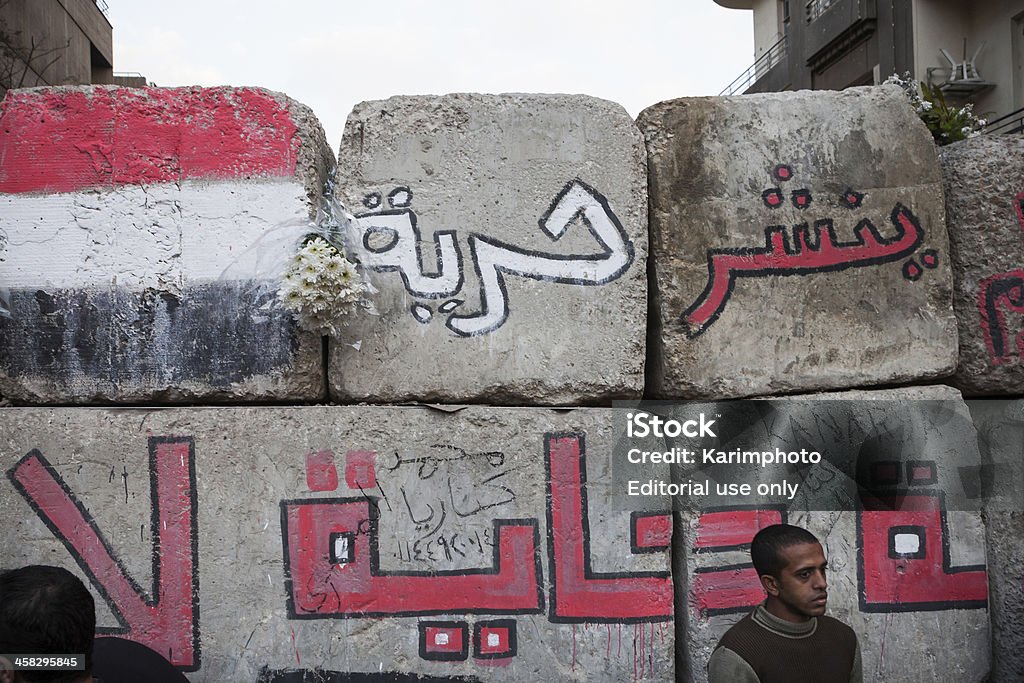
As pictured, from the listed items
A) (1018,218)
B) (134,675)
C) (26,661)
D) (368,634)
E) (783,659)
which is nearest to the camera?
(26,661)

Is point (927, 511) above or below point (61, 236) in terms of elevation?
below

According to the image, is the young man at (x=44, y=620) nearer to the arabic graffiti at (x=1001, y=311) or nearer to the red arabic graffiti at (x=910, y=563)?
the red arabic graffiti at (x=910, y=563)

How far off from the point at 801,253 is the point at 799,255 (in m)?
0.01

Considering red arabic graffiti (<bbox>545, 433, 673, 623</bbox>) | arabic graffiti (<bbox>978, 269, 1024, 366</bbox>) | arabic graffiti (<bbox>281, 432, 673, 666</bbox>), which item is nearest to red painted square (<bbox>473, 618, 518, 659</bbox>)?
arabic graffiti (<bbox>281, 432, 673, 666</bbox>)

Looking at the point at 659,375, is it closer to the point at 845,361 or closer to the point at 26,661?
the point at 845,361

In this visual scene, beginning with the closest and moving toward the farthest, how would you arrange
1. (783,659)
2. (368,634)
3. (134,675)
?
1. (134,675)
2. (783,659)
3. (368,634)

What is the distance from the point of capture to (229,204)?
104 inches

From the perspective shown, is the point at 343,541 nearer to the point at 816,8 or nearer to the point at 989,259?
the point at 989,259

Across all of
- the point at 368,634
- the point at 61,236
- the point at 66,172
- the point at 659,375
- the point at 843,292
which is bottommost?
the point at 368,634

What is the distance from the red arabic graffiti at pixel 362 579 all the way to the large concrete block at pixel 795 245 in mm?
840

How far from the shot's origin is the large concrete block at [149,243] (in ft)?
8.56

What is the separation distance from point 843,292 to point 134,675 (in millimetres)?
2457

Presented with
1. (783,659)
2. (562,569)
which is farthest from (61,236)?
(783,659)

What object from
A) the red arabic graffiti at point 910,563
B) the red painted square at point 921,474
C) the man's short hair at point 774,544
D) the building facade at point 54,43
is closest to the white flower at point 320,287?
the man's short hair at point 774,544
